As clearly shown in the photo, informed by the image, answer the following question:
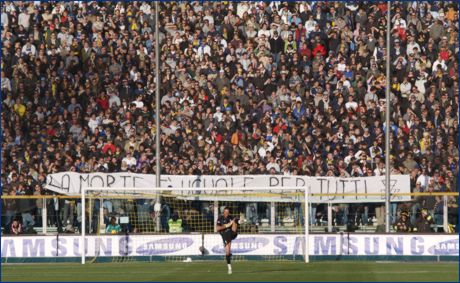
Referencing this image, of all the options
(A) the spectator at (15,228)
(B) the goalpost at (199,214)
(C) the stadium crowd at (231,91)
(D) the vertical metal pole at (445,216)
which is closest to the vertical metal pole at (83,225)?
(B) the goalpost at (199,214)

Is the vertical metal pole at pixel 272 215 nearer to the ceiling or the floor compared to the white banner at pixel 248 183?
nearer to the floor

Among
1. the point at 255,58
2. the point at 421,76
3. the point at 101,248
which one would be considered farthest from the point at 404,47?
the point at 101,248

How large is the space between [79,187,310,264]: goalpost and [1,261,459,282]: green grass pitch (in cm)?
150

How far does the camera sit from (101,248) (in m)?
41.0

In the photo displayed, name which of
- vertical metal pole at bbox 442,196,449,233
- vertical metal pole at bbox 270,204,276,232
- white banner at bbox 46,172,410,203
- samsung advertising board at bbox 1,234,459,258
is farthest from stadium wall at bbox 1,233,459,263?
white banner at bbox 46,172,410,203

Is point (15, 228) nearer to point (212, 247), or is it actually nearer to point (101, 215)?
point (101, 215)

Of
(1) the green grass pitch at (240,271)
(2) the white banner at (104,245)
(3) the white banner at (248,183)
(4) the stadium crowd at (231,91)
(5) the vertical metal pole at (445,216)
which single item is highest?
(4) the stadium crowd at (231,91)

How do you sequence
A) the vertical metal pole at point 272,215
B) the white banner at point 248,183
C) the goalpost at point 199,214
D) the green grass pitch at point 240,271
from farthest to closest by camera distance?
the white banner at point 248,183, the vertical metal pole at point 272,215, the goalpost at point 199,214, the green grass pitch at point 240,271

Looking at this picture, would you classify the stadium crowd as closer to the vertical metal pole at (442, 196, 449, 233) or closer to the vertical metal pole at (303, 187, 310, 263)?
the vertical metal pole at (442, 196, 449, 233)

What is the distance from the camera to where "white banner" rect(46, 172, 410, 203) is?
42.5 m

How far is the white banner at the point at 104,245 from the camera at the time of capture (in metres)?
40.6

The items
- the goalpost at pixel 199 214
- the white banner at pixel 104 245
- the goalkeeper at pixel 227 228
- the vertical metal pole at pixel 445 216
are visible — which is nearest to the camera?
the goalkeeper at pixel 227 228

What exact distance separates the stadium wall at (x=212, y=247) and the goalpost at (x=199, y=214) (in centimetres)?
3

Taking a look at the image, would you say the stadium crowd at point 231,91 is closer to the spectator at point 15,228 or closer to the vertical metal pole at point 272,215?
the spectator at point 15,228
